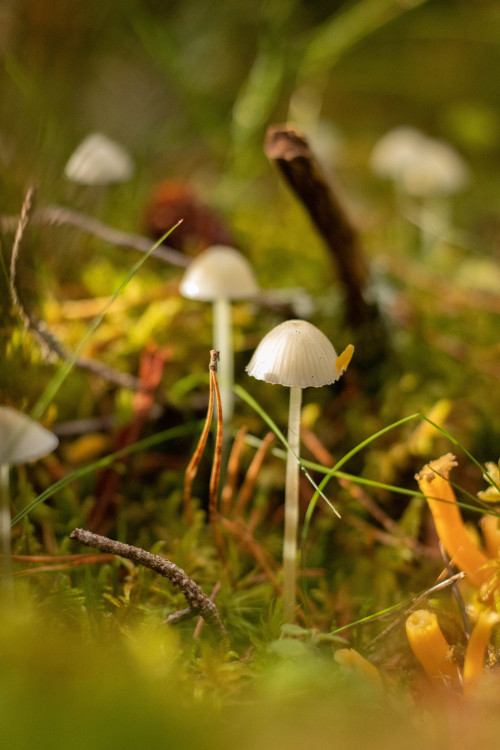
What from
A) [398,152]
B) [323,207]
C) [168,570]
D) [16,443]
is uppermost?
[398,152]

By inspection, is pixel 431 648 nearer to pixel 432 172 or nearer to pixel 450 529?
pixel 450 529

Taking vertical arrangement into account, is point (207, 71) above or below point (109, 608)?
above

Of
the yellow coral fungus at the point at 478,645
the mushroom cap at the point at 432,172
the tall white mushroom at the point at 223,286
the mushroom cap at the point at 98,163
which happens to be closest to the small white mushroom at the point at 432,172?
the mushroom cap at the point at 432,172

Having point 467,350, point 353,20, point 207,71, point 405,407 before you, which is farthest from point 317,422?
point 207,71

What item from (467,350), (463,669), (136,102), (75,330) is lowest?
(463,669)

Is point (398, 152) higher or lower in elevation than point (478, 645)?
higher

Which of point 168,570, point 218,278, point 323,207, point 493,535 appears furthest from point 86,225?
point 493,535

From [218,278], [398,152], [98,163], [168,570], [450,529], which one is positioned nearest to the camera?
[168,570]

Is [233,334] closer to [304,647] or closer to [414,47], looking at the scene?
[304,647]
